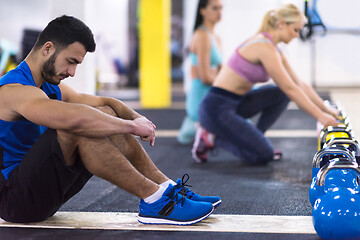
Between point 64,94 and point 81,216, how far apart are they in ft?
1.87

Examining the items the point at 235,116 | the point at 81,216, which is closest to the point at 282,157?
the point at 235,116

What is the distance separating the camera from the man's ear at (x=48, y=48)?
7.00 feet

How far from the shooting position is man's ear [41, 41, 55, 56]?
7.00 feet

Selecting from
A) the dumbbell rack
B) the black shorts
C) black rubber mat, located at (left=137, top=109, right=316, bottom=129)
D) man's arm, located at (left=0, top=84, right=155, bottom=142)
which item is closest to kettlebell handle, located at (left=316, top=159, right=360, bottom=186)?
the dumbbell rack

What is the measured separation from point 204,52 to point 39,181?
109 inches

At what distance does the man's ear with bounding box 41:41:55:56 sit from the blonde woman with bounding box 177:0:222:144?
2526 millimetres

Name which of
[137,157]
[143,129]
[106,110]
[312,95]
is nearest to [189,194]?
[137,157]

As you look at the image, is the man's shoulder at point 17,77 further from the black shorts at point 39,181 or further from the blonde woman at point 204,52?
the blonde woman at point 204,52

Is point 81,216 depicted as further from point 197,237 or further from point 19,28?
point 19,28

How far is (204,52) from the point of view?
15.1 feet

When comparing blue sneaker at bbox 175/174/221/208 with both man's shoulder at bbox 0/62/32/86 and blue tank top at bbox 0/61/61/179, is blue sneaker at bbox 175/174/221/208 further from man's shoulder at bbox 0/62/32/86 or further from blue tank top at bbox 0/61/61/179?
man's shoulder at bbox 0/62/32/86

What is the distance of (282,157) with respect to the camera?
415 cm

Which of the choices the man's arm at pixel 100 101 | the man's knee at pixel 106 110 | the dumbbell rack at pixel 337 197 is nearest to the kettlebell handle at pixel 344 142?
the dumbbell rack at pixel 337 197

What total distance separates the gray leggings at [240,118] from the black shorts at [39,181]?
1798 millimetres
